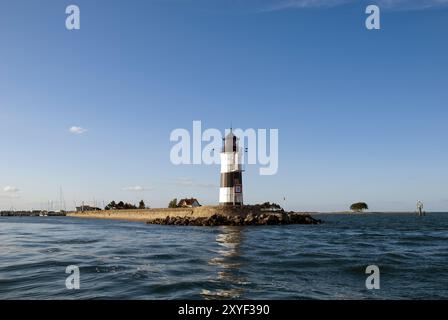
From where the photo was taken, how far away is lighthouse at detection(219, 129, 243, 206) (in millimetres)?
63844

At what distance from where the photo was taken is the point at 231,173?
63.8 meters

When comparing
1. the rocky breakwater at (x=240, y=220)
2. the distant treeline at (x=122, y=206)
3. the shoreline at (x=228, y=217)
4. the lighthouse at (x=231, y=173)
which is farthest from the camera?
the distant treeline at (x=122, y=206)

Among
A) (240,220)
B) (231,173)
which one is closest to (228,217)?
(240,220)

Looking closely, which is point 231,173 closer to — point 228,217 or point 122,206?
point 228,217

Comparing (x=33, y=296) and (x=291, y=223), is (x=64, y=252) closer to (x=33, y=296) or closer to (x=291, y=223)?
(x=33, y=296)

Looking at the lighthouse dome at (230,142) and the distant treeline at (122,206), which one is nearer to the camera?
the lighthouse dome at (230,142)

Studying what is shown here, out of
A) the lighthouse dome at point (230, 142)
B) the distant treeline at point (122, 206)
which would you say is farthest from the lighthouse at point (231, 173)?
the distant treeline at point (122, 206)

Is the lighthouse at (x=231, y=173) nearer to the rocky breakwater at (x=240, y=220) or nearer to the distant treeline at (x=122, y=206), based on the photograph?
the rocky breakwater at (x=240, y=220)

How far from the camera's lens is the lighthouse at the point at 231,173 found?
63.8 metres

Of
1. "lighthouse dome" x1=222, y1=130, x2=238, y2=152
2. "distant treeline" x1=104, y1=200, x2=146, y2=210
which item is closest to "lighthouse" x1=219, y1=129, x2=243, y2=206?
"lighthouse dome" x1=222, y1=130, x2=238, y2=152

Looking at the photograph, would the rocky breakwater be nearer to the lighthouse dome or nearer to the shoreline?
the shoreline

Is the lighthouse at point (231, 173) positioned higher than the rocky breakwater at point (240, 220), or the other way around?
the lighthouse at point (231, 173)

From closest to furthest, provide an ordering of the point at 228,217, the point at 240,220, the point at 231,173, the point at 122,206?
the point at 240,220
the point at 228,217
the point at 231,173
the point at 122,206
